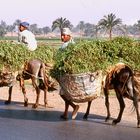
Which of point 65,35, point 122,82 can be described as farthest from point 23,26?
point 122,82

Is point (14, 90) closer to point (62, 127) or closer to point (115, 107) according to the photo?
point (115, 107)

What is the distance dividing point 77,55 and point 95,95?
998mm

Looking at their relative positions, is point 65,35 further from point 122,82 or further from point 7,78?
point 7,78

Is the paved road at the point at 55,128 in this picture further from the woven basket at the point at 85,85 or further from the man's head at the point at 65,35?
the man's head at the point at 65,35

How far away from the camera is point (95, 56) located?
38.8ft

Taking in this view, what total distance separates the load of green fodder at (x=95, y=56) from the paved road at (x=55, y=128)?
4.10 feet

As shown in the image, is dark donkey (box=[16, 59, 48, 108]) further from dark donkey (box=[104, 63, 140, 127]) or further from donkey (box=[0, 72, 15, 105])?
dark donkey (box=[104, 63, 140, 127])

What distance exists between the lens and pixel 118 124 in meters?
12.0

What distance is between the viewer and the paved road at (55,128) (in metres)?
10.5

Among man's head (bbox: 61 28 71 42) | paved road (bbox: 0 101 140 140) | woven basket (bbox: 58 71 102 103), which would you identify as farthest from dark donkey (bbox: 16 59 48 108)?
woven basket (bbox: 58 71 102 103)

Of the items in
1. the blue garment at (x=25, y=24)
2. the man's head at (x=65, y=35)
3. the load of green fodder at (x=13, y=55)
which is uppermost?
the blue garment at (x=25, y=24)

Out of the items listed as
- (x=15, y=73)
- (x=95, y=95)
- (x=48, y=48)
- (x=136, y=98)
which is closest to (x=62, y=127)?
(x=95, y=95)

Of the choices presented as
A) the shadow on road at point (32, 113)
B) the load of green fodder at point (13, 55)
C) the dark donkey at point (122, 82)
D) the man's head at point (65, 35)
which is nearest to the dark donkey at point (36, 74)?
the load of green fodder at point (13, 55)

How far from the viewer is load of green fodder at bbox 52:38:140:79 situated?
11758 mm
